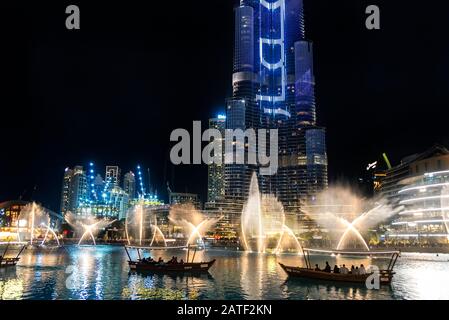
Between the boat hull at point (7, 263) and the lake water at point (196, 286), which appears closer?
the lake water at point (196, 286)

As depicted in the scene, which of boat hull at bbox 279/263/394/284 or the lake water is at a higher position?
boat hull at bbox 279/263/394/284

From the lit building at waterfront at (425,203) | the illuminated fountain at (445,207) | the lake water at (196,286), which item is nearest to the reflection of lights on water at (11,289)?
the lake water at (196,286)

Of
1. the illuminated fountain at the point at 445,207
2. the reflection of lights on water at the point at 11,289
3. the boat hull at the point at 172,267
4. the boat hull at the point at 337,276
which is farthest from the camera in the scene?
the illuminated fountain at the point at 445,207

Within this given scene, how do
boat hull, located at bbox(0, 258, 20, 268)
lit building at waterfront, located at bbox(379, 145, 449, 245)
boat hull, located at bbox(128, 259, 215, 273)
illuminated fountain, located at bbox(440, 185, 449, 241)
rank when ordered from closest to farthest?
1. boat hull, located at bbox(128, 259, 215, 273)
2. boat hull, located at bbox(0, 258, 20, 268)
3. illuminated fountain, located at bbox(440, 185, 449, 241)
4. lit building at waterfront, located at bbox(379, 145, 449, 245)

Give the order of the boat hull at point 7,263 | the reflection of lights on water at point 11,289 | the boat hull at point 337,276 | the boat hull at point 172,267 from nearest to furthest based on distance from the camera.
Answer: the reflection of lights on water at point 11,289 < the boat hull at point 337,276 < the boat hull at point 172,267 < the boat hull at point 7,263

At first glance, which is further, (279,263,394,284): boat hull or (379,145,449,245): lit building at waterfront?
(379,145,449,245): lit building at waterfront

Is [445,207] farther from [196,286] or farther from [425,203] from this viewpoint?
[196,286]

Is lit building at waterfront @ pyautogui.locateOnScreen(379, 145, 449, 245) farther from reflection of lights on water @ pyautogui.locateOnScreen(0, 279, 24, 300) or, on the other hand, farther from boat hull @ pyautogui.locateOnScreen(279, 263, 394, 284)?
reflection of lights on water @ pyautogui.locateOnScreen(0, 279, 24, 300)

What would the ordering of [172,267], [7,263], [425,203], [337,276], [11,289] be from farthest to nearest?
[425,203] < [7,263] < [172,267] < [337,276] < [11,289]

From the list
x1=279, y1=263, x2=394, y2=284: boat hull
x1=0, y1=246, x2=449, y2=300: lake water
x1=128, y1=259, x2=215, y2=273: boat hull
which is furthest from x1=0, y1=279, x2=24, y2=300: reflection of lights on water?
x1=279, y1=263, x2=394, y2=284: boat hull

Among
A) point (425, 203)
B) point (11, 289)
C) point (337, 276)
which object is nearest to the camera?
point (11, 289)

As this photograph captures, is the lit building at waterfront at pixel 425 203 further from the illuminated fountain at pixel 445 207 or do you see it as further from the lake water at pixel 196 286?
the lake water at pixel 196 286

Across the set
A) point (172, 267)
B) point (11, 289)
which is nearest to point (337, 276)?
point (172, 267)
